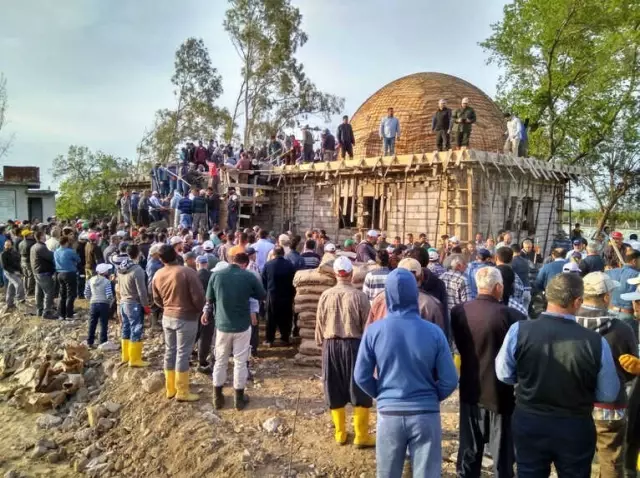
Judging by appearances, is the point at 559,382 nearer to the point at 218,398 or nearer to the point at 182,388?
the point at 218,398

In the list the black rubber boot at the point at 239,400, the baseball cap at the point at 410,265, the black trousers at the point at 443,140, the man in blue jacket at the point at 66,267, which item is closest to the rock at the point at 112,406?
the black rubber boot at the point at 239,400

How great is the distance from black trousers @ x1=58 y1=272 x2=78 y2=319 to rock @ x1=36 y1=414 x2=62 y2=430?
140 inches

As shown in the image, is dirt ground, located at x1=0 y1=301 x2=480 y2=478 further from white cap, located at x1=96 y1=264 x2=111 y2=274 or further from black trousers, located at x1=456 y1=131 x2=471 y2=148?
black trousers, located at x1=456 y1=131 x2=471 y2=148

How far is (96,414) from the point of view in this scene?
271 inches

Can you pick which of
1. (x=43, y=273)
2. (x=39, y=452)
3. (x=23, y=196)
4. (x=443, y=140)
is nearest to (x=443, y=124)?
(x=443, y=140)

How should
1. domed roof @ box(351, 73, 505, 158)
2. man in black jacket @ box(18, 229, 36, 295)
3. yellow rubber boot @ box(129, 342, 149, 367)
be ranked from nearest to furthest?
1. yellow rubber boot @ box(129, 342, 149, 367)
2. man in black jacket @ box(18, 229, 36, 295)
3. domed roof @ box(351, 73, 505, 158)

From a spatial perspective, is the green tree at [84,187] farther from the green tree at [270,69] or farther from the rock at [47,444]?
the rock at [47,444]

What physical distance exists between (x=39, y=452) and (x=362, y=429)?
14.9 ft

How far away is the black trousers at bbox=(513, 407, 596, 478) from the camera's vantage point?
119 inches

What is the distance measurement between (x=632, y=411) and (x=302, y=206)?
13798mm

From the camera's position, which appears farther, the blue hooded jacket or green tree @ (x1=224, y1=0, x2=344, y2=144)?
green tree @ (x1=224, y1=0, x2=344, y2=144)

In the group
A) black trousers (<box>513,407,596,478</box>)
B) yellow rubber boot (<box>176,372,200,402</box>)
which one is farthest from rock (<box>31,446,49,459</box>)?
black trousers (<box>513,407,596,478</box>)

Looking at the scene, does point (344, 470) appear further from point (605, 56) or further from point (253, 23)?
point (253, 23)

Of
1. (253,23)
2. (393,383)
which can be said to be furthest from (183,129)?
(393,383)
